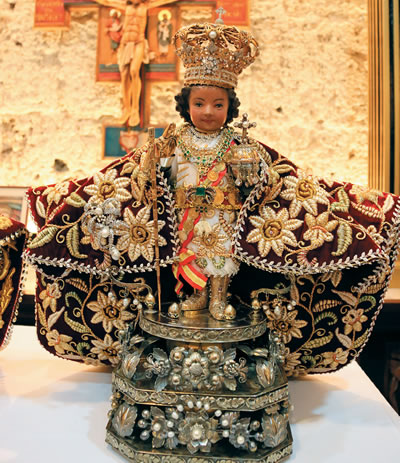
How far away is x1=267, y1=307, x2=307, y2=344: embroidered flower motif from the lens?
1.33 metres

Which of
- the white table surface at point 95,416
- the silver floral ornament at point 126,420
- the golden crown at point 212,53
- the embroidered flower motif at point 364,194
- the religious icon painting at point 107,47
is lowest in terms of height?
the white table surface at point 95,416

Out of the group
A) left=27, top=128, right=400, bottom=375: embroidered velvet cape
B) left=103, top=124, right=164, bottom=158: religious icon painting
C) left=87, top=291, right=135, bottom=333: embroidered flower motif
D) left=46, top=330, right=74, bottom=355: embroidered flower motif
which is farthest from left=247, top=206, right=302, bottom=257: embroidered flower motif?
left=103, top=124, right=164, bottom=158: religious icon painting

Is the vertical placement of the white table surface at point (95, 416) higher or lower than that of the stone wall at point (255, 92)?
lower

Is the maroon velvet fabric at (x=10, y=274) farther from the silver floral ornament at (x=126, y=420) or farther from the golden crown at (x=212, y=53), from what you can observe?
the golden crown at (x=212, y=53)

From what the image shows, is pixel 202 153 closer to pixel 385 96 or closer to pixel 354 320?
pixel 354 320

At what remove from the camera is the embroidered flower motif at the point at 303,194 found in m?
1.21

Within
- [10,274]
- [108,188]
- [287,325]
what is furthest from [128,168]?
[287,325]

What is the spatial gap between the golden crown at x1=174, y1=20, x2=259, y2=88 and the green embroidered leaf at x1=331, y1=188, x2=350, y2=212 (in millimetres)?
446

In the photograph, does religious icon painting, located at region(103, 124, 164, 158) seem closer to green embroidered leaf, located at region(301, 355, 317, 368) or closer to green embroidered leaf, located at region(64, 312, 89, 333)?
green embroidered leaf, located at region(64, 312, 89, 333)

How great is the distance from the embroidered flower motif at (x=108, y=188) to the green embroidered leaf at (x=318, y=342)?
0.71 meters

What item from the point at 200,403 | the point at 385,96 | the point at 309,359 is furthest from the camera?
the point at 385,96

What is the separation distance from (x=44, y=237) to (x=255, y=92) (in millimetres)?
1853

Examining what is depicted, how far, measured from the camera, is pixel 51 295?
139 centimetres

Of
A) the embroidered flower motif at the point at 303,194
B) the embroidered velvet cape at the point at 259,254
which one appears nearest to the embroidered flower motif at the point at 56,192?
the embroidered velvet cape at the point at 259,254
